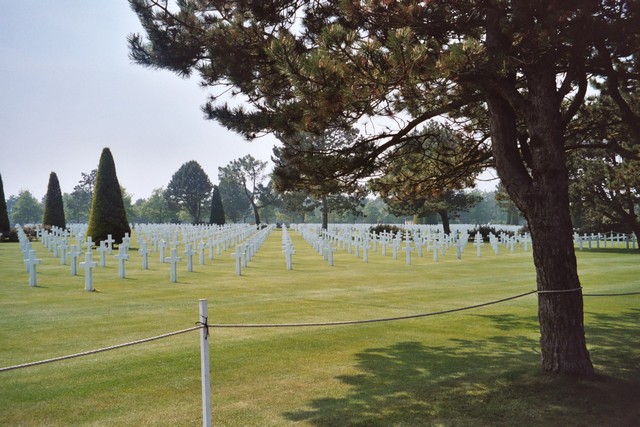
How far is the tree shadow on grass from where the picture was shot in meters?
4.62

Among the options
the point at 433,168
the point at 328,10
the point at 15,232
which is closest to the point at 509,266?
the point at 433,168

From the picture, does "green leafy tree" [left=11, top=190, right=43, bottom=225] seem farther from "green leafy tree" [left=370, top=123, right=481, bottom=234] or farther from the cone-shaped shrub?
"green leafy tree" [left=370, top=123, right=481, bottom=234]

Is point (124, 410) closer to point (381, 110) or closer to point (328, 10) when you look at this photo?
point (381, 110)

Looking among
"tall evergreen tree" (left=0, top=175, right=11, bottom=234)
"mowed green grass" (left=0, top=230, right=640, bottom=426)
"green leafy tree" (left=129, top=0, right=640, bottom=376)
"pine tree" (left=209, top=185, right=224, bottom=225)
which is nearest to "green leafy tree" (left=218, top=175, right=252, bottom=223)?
"pine tree" (left=209, top=185, right=224, bottom=225)

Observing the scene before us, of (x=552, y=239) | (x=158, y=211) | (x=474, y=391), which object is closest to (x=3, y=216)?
(x=474, y=391)

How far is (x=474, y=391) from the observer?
5352 mm

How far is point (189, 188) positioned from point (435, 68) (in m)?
91.5

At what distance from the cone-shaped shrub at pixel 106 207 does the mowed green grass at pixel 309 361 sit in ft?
52.3

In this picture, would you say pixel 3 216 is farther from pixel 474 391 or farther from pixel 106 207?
pixel 474 391

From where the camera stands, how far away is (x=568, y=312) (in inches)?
219

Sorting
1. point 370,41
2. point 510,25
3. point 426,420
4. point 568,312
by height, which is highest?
point 510,25

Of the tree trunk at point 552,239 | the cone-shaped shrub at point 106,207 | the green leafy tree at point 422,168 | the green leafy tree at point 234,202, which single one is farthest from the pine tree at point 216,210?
the tree trunk at point 552,239

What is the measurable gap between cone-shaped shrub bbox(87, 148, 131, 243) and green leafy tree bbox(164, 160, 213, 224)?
62.5 meters

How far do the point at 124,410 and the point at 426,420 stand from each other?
9.08 feet
